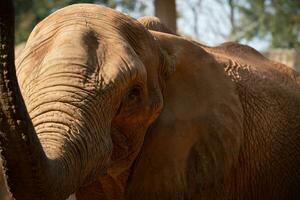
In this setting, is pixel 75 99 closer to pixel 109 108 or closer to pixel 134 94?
pixel 109 108

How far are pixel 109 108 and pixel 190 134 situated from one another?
76 centimetres

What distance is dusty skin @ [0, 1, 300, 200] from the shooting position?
2.74 metres

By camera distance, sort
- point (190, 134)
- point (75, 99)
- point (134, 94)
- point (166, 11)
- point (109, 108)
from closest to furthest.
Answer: point (75, 99) → point (109, 108) → point (134, 94) → point (190, 134) → point (166, 11)

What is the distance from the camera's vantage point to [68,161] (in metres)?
2.93

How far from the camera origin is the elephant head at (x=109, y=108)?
267 centimetres

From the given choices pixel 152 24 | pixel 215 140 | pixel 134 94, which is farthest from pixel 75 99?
pixel 152 24

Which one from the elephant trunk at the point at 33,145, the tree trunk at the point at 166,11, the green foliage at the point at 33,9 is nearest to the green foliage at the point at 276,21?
the green foliage at the point at 33,9

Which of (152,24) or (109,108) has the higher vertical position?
(152,24)

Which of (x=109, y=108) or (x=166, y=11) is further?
(x=166, y=11)

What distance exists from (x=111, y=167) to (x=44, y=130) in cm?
80

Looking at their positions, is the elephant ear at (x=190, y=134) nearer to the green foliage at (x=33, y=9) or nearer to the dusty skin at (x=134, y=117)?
the dusty skin at (x=134, y=117)

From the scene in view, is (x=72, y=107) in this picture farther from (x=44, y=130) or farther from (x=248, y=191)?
(x=248, y=191)

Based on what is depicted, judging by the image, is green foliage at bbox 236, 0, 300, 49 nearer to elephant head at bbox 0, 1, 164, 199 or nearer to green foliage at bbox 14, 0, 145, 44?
green foliage at bbox 14, 0, 145, 44

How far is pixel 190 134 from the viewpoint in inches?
158
